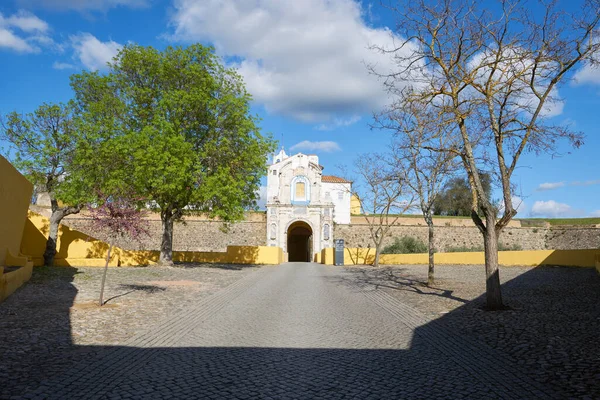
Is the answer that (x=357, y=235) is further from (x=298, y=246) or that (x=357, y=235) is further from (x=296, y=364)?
(x=296, y=364)

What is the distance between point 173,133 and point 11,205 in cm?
855

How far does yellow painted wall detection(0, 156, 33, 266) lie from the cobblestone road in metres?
7.95

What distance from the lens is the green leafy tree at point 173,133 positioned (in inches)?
856

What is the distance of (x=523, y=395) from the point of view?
16.5 ft

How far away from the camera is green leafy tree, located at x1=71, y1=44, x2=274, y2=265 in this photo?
71.3 ft

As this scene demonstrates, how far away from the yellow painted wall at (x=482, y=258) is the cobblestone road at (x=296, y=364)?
18.1 meters

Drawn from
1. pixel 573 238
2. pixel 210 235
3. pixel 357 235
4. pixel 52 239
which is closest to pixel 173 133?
pixel 52 239

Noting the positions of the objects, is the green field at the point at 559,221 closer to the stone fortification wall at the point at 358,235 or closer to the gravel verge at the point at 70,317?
the stone fortification wall at the point at 358,235

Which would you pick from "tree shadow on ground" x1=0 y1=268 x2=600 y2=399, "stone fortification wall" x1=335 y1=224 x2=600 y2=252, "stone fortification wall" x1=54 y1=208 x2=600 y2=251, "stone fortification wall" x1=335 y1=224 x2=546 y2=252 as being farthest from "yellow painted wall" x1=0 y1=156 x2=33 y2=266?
"stone fortification wall" x1=335 y1=224 x2=546 y2=252

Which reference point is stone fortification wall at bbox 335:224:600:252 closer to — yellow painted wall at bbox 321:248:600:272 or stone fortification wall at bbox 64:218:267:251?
stone fortification wall at bbox 64:218:267:251

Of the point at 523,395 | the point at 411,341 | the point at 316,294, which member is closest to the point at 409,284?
the point at 316,294

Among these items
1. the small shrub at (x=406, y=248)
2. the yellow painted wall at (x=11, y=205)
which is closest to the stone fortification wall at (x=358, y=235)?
the small shrub at (x=406, y=248)

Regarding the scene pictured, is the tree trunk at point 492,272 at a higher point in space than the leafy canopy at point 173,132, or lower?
lower

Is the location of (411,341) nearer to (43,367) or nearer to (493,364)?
(493,364)
